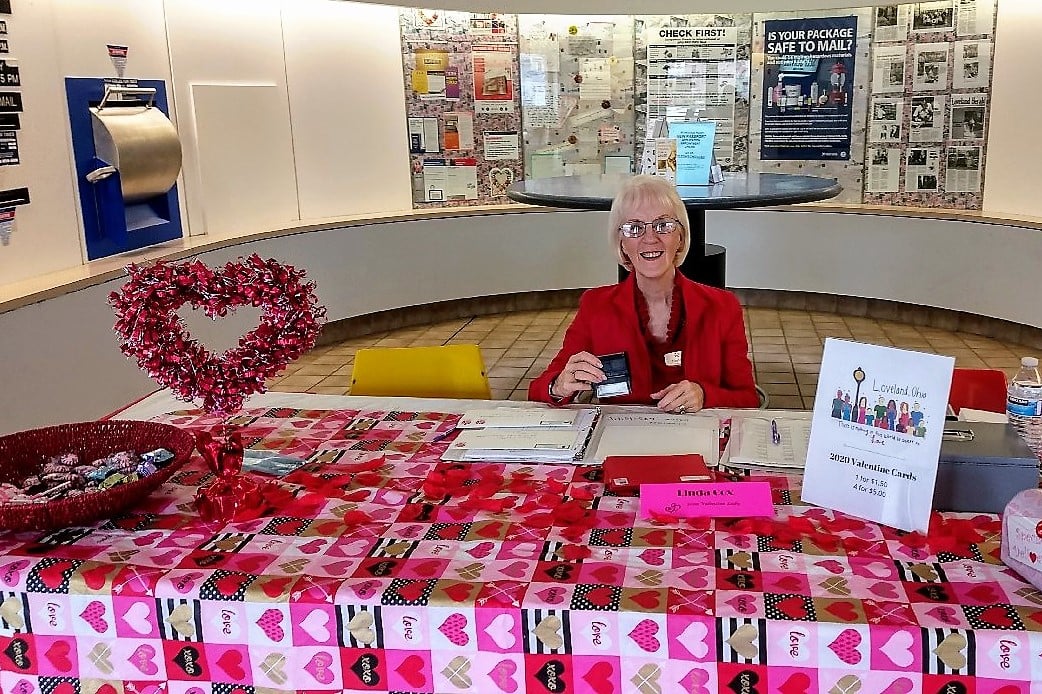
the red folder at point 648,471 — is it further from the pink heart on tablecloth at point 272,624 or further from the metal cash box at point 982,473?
the pink heart on tablecloth at point 272,624

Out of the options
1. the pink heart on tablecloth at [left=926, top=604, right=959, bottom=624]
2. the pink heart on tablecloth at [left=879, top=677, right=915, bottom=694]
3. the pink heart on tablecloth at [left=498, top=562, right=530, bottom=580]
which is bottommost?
the pink heart on tablecloth at [left=879, top=677, right=915, bottom=694]

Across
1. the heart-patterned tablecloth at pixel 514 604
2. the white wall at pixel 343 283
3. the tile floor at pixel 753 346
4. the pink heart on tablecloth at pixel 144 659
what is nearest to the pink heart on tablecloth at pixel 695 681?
the heart-patterned tablecloth at pixel 514 604

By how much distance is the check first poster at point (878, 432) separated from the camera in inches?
64.6

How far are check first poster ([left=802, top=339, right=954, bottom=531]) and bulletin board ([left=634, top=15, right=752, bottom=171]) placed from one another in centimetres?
620

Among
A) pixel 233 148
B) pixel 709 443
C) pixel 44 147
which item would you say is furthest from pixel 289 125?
pixel 709 443

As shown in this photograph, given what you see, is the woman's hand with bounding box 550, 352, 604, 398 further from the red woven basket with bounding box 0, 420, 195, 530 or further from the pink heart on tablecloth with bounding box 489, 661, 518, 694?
the pink heart on tablecloth with bounding box 489, 661, 518, 694

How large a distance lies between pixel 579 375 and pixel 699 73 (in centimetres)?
588

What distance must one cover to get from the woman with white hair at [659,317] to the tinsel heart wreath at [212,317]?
1113mm

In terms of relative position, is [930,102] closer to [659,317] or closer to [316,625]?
[659,317]

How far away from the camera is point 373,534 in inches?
69.9

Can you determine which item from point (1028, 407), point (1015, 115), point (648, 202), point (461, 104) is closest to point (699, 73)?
point (461, 104)

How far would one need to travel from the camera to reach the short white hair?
2.92 meters

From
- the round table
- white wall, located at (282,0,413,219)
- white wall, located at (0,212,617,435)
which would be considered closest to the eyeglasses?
the round table

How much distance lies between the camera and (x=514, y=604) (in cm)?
149
